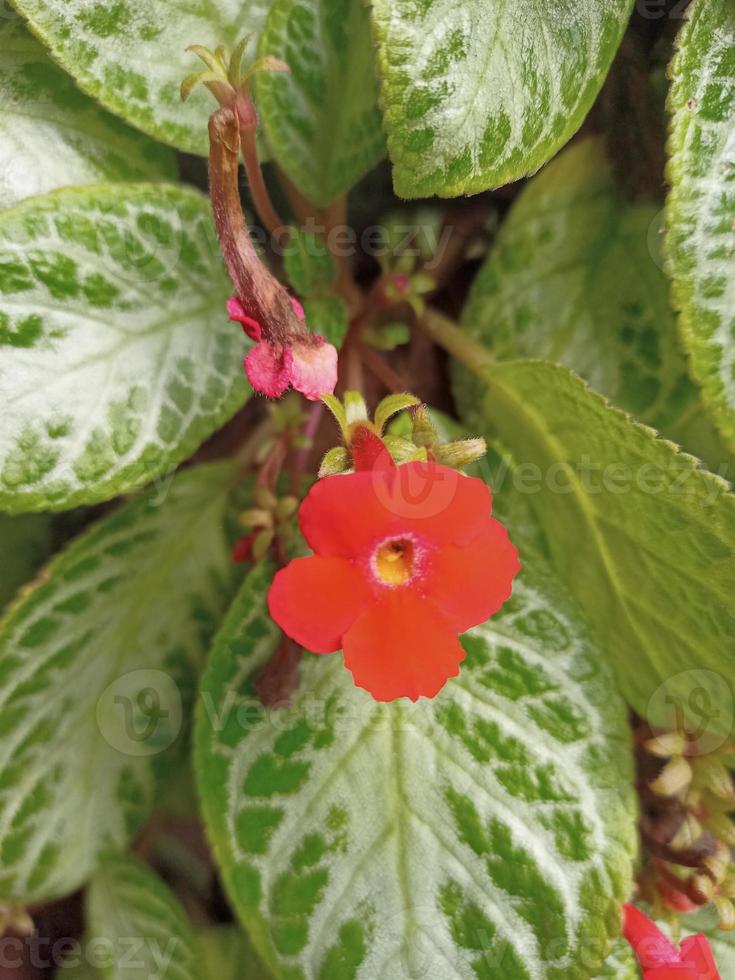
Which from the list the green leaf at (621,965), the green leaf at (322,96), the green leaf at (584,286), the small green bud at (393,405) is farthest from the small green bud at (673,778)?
the green leaf at (322,96)

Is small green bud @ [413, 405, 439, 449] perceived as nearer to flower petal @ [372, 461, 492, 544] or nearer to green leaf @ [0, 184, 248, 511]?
flower petal @ [372, 461, 492, 544]

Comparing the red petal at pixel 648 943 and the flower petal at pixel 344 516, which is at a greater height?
the flower petal at pixel 344 516

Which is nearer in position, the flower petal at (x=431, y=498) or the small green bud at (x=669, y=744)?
the flower petal at (x=431, y=498)

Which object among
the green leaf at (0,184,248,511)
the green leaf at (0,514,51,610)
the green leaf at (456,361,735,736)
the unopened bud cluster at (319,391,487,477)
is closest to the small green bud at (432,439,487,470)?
the unopened bud cluster at (319,391,487,477)

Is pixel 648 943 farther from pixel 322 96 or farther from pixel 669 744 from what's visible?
pixel 322 96

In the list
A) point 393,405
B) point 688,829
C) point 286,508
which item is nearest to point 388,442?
point 393,405

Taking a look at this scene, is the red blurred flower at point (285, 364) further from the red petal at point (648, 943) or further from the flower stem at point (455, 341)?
the red petal at point (648, 943)

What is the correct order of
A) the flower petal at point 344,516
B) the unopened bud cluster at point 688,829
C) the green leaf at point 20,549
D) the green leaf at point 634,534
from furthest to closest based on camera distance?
1. the green leaf at point 20,549
2. the unopened bud cluster at point 688,829
3. the green leaf at point 634,534
4. the flower petal at point 344,516
